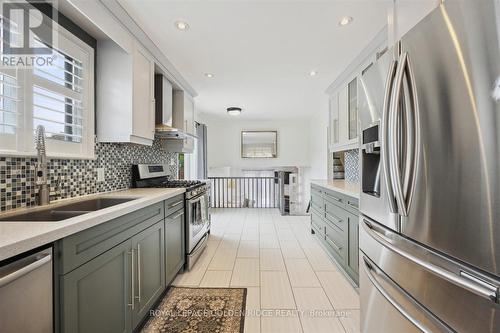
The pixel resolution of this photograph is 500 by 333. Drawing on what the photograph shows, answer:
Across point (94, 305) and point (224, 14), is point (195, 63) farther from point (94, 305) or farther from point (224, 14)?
point (94, 305)

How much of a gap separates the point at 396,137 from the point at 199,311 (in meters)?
1.90

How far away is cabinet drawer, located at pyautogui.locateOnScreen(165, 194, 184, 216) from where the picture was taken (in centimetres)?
211

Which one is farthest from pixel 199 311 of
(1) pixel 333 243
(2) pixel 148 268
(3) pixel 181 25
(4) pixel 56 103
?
(3) pixel 181 25

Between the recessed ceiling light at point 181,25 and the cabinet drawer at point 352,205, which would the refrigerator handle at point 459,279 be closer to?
the cabinet drawer at point 352,205

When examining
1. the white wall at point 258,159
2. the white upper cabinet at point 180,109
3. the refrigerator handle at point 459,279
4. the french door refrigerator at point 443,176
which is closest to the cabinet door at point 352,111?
the french door refrigerator at point 443,176

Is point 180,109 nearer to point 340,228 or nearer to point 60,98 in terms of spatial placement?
point 60,98

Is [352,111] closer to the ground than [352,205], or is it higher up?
higher up

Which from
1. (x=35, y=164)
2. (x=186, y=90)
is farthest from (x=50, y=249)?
(x=186, y=90)

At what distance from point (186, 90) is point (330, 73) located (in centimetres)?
222

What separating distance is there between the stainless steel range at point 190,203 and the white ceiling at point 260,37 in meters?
1.41

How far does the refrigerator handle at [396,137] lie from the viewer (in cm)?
100

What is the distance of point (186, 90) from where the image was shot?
371 cm

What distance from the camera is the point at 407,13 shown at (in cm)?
116

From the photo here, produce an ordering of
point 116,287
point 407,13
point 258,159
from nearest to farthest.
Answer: point 407,13 < point 116,287 < point 258,159
